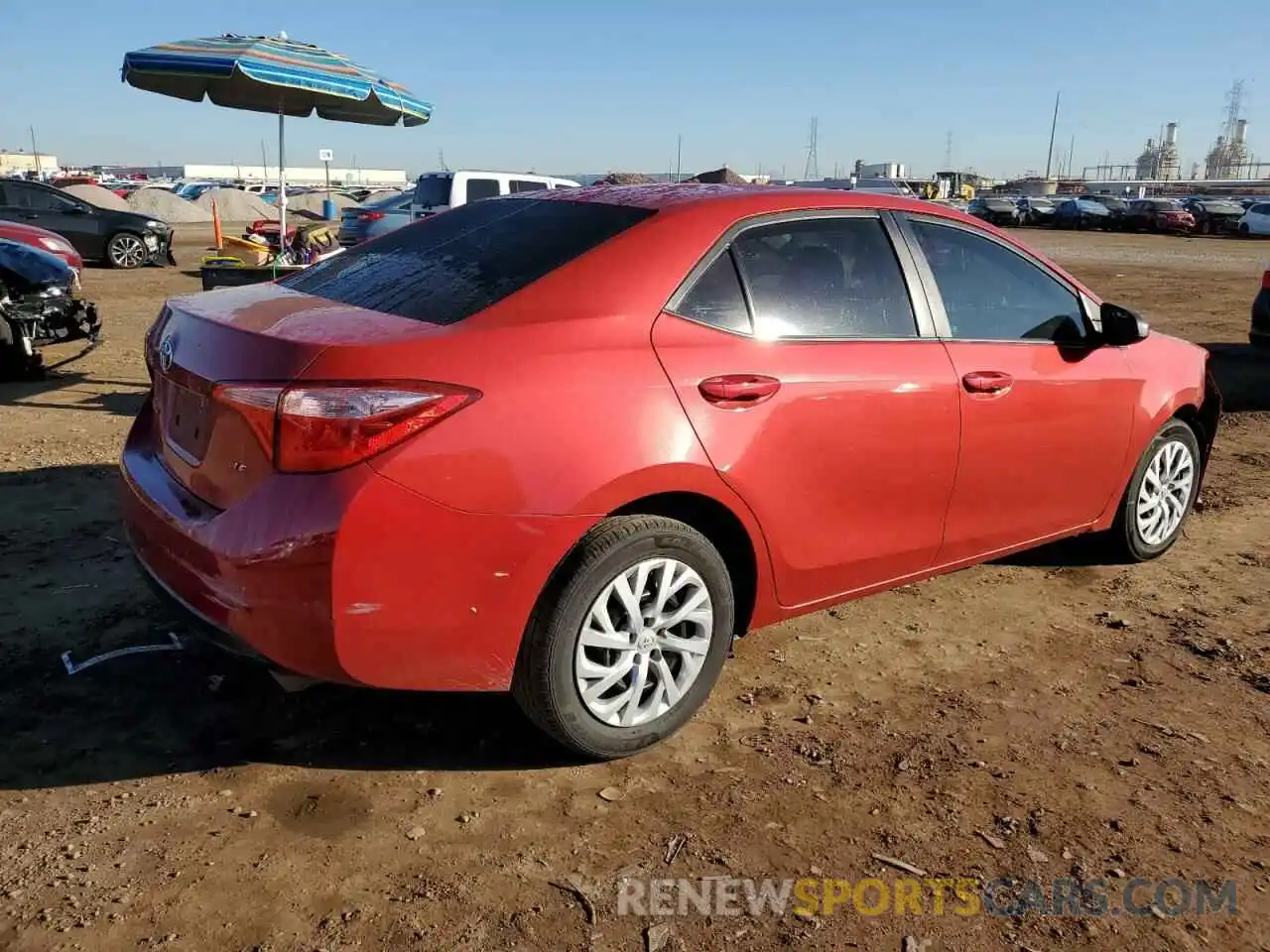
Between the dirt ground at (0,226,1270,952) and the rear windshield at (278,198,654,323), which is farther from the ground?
the rear windshield at (278,198,654,323)

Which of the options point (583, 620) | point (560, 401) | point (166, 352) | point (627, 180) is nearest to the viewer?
point (560, 401)

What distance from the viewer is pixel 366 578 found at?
96.4 inches

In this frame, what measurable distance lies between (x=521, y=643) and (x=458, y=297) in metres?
0.99

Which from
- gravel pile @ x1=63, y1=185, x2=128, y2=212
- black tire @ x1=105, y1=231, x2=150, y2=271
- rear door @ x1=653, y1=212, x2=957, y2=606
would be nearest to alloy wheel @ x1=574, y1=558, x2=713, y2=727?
rear door @ x1=653, y1=212, x2=957, y2=606

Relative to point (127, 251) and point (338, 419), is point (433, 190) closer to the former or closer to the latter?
point (127, 251)

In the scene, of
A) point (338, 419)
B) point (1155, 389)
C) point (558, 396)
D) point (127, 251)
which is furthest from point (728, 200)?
point (127, 251)

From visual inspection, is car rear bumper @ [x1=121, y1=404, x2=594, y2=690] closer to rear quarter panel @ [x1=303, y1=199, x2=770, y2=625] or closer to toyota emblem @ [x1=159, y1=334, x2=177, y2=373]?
rear quarter panel @ [x1=303, y1=199, x2=770, y2=625]

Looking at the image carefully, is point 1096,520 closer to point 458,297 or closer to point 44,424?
point 458,297

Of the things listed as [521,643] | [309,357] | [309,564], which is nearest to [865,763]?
[521,643]

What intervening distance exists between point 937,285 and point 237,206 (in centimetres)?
4588

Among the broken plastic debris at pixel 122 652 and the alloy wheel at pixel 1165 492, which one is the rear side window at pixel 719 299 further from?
the alloy wheel at pixel 1165 492

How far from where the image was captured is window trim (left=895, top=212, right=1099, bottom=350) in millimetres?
3598

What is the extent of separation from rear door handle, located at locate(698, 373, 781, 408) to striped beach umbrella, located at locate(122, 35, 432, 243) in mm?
6632

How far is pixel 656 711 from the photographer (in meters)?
3.01
